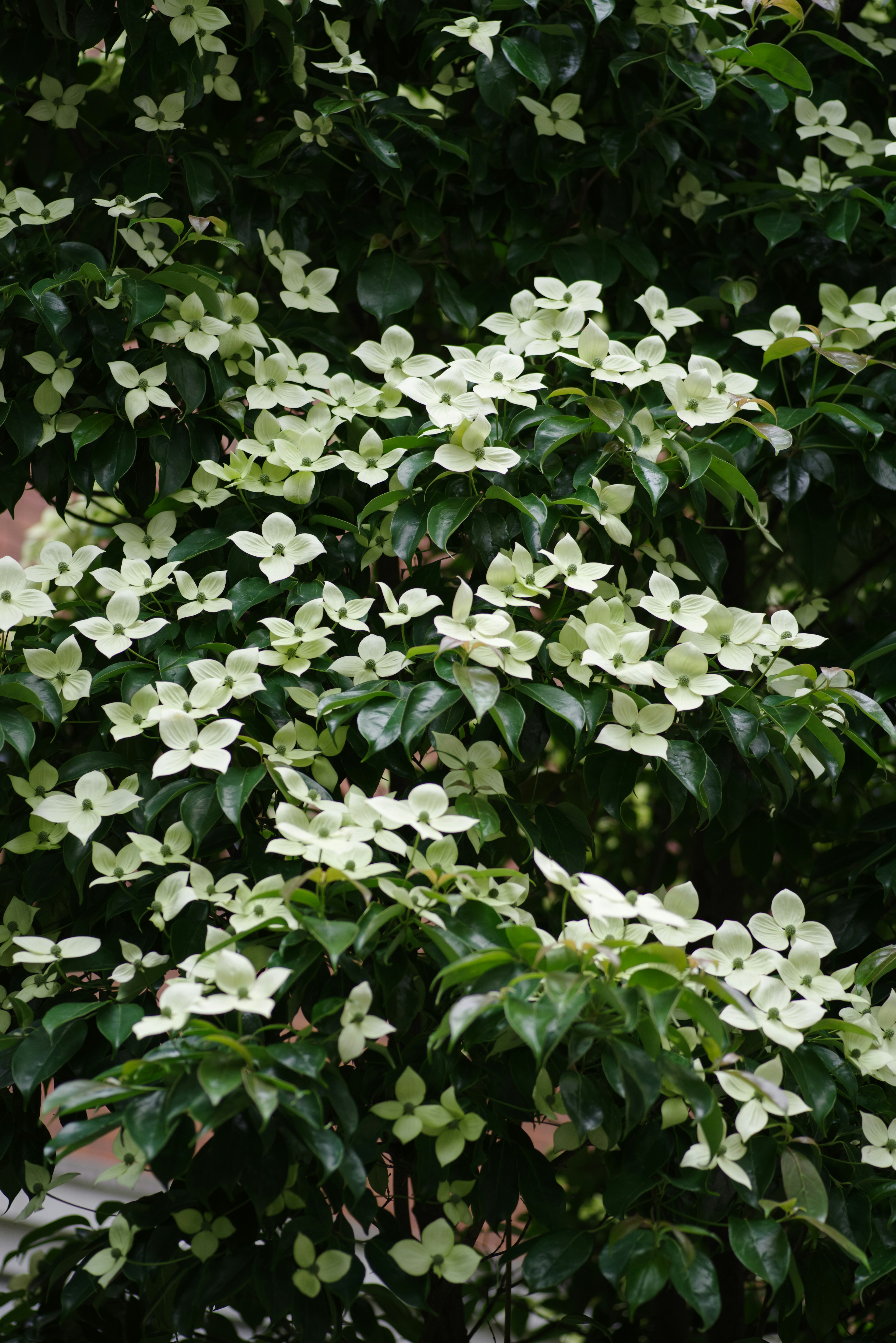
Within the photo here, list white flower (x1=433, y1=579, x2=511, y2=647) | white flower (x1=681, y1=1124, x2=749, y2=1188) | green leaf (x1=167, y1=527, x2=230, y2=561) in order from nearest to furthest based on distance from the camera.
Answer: white flower (x1=681, y1=1124, x2=749, y2=1188)
white flower (x1=433, y1=579, x2=511, y2=647)
green leaf (x1=167, y1=527, x2=230, y2=561)

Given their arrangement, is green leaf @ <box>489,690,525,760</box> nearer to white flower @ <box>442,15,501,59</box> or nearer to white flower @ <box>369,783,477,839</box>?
white flower @ <box>369,783,477,839</box>

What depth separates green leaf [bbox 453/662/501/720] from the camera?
3.84 feet

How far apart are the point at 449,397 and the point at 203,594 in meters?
0.38

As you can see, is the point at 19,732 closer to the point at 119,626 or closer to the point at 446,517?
the point at 119,626

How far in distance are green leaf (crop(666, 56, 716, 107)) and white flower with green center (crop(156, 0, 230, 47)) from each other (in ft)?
1.99

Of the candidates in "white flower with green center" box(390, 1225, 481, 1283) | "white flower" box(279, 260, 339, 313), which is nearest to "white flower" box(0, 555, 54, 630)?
"white flower" box(279, 260, 339, 313)

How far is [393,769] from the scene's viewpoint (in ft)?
4.58

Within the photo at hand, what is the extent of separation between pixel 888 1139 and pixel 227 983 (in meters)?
0.75

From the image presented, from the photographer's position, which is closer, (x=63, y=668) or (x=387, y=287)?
(x=63, y=668)

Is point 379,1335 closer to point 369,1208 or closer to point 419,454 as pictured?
point 369,1208

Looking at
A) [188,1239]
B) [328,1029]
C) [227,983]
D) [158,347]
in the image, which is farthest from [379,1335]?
[158,347]

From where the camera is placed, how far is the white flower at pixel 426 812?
3.73 feet

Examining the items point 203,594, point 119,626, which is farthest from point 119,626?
point 203,594

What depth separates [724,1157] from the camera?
1137mm
